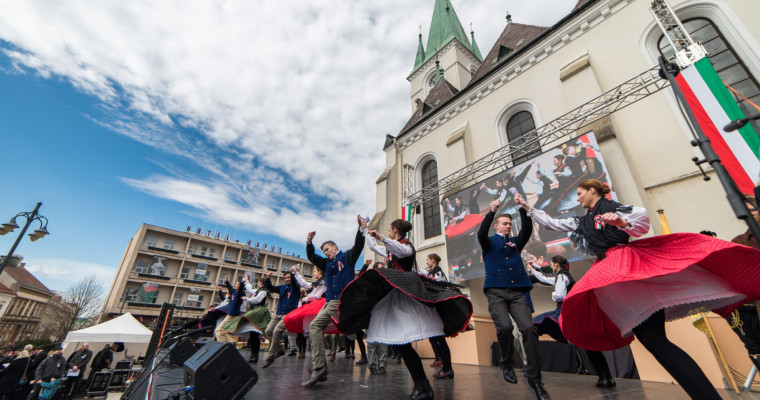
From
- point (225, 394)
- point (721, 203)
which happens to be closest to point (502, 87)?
point (721, 203)

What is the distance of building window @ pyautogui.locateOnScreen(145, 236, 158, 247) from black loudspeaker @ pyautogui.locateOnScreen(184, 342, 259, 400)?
39.3m

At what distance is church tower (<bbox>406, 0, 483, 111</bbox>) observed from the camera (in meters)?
20.3

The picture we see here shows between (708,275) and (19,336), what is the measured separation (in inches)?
2383

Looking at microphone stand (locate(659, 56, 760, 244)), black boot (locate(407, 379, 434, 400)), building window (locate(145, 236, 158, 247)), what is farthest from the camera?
building window (locate(145, 236, 158, 247))

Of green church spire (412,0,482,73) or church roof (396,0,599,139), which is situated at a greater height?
green church spire (412,0,482,73)

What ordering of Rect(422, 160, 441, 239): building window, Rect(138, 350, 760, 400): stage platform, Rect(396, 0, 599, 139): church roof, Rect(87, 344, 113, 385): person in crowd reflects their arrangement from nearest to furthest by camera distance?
1. Rect(138, 350, 760, 400): stage platform
2. Rect(396, 0, 599, 139): church roof
3. Rect(87, 344, 113, 385): person in crowd
4. Rect(422, 160, 441, 239): building window

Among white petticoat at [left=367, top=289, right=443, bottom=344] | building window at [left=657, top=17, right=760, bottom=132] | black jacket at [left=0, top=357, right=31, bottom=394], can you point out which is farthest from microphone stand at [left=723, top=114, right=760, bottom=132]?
black jacket at [left=0, top=357, right=31, bottom=394]

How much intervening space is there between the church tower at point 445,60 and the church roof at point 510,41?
15.5 ft

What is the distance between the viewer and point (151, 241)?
110 ft

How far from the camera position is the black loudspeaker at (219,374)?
215cm

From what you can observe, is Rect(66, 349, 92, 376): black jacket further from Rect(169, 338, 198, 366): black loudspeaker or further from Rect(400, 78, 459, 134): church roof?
Rect(400, 78, 459, 134): church roof

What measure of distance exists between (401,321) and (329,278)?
7.26 ft

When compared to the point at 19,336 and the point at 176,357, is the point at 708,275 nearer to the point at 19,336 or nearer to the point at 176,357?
the point at 176,357

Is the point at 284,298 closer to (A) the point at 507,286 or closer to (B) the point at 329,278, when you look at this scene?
(B) the point at 329,278
